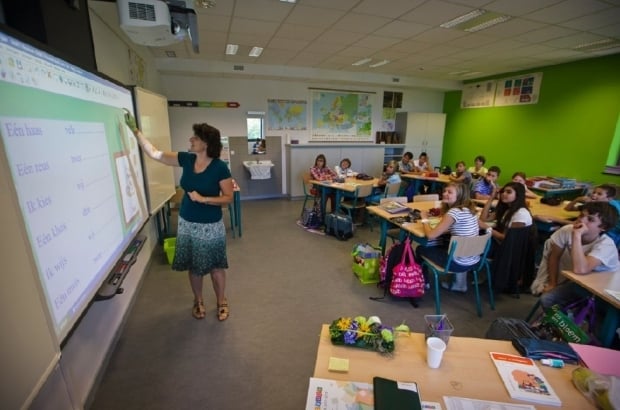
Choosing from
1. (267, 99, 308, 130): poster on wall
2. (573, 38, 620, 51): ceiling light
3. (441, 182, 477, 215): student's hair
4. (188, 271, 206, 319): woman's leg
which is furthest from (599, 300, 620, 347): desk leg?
(267, 99, 308, 130): poster on wall

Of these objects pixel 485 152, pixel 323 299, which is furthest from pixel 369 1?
pixel 485 152

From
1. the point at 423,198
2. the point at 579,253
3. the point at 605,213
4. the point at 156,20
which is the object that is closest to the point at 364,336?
the point at 579,253

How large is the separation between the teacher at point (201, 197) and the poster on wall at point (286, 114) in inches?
181

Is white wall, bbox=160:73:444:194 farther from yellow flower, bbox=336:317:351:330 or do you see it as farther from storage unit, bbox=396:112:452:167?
yellow flower, bbox=336:317:351:330

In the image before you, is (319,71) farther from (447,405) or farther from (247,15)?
(447,405)

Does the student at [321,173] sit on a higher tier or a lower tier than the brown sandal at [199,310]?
higher

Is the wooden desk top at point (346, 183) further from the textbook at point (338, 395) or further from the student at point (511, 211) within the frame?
the textbook at point (338, 395)

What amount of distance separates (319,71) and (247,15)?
9.90ft

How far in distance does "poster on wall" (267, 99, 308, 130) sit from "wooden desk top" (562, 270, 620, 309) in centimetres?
583

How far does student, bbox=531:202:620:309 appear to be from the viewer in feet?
6.08

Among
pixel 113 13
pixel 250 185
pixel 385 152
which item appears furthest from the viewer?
pixel 385 152

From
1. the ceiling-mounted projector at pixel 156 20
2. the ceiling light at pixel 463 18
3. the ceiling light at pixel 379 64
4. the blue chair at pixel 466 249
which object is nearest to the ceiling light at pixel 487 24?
the ceiling light at pixel 463 18

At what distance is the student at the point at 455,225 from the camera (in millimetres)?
2359

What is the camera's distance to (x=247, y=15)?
3.31 metres
